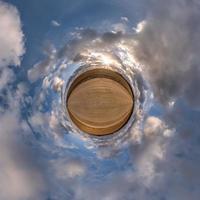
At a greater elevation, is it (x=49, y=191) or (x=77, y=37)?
(x=77, y=37)

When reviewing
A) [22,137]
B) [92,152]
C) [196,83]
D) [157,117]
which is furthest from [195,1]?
[22,137]

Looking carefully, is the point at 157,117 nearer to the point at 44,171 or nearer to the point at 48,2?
the point at 44,171

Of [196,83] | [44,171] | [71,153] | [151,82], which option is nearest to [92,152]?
[71,153]

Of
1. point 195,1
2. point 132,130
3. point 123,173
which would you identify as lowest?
point 123,173

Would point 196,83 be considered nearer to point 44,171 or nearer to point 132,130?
point 132,130

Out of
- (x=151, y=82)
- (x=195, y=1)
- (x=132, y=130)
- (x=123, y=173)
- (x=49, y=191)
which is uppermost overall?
(x=195, y=1)

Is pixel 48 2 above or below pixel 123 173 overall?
above

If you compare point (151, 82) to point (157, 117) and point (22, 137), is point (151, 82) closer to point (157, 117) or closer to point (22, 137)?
point (157, 117)
